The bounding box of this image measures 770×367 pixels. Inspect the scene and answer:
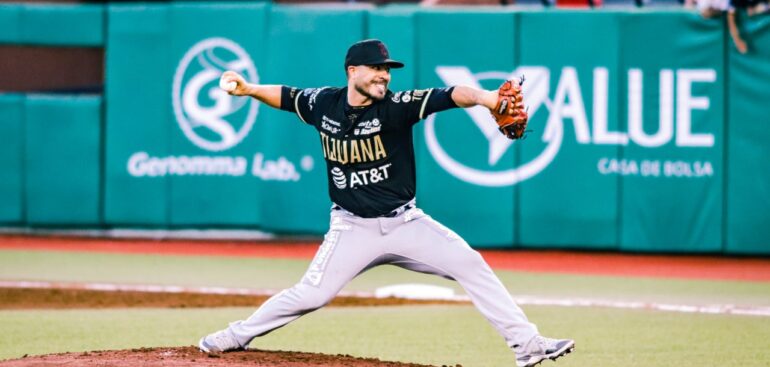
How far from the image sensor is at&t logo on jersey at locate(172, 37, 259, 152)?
15.1 meters

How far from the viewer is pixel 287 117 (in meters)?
14.8

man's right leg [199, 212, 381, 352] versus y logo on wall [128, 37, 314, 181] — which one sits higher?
y logo on wall [128, 37, 314, 181]

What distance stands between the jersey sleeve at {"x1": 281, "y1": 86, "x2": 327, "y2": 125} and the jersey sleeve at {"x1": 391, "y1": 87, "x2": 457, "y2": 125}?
22.9 inches

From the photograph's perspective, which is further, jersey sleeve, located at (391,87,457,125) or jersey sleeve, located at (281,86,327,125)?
jersey sleeve, located at (281,86,327,125)

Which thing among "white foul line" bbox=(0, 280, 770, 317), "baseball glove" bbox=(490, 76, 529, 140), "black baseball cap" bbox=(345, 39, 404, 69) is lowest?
"white foul line" bbox=(0, 280, 770, 317)

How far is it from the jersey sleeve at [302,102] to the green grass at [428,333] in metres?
1.76

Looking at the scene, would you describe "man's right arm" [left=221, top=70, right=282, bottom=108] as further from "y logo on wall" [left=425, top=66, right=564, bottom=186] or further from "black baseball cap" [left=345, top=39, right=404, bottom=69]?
"y logo on wall" [left=425, top=66, right=564, bottom=186]

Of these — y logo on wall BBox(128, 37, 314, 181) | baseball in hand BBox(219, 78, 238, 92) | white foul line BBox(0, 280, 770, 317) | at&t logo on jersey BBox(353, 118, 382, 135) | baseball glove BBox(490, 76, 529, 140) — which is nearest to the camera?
baseball glove BBox(490, 76, 529, 140)

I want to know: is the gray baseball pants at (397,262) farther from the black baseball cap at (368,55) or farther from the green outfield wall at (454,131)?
the green outfield wall at (454,131)

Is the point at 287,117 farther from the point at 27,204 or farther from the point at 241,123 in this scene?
the point at 27,204

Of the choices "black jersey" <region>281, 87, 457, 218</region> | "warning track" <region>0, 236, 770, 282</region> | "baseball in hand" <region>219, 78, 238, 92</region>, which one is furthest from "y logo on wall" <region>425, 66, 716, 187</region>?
"black jersey" <region>281, 87, 457, 218</region>

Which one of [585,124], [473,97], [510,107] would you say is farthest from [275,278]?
[510,107]

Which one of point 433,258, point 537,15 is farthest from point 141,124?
point 433,258

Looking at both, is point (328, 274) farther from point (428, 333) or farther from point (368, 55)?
point (428, 333)
